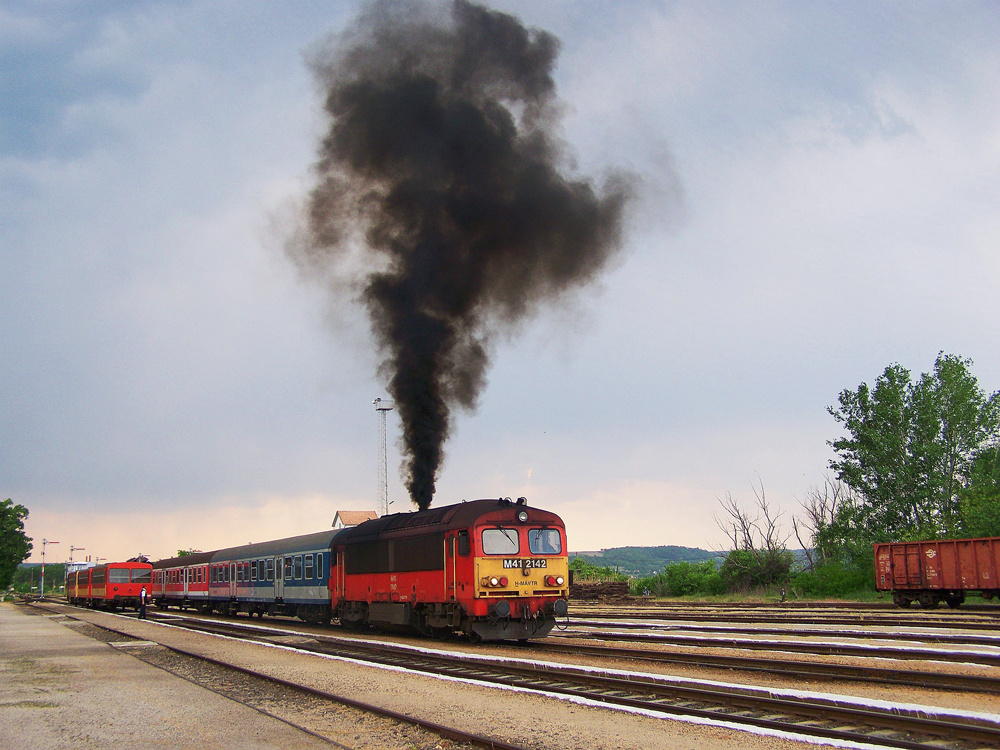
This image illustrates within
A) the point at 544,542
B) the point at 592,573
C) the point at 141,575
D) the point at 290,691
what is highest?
the point at 544,542

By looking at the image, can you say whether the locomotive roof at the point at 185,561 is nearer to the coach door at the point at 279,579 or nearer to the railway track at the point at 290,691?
the coach door at the point at 279,579

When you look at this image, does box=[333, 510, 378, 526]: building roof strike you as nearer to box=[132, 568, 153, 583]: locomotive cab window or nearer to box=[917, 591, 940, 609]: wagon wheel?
box=[132, 568, 153, 583]: locomotive cab window

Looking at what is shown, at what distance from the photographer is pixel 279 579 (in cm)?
3002

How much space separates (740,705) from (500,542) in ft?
27.6

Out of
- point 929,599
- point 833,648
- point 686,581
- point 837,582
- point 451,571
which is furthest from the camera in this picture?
point 686,581

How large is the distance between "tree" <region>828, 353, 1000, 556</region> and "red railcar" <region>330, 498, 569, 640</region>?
106 feet

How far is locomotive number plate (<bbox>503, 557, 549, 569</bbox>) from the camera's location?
17.9 metres

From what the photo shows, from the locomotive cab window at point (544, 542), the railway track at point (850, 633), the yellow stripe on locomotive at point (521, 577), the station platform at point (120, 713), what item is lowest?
the railway track at point (850, 633)

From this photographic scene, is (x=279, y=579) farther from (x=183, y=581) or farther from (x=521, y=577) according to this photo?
(x=183, y=581)

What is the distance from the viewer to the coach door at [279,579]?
97.3 ft

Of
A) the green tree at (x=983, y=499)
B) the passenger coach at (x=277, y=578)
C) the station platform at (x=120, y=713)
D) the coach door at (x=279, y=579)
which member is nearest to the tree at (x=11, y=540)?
the passenger coach at (x=277, y=578)

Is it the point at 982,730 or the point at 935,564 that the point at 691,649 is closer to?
the point at 982,730

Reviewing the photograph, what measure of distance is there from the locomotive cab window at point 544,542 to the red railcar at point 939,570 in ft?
57.4

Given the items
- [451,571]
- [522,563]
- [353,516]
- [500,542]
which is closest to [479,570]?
[500,542]
